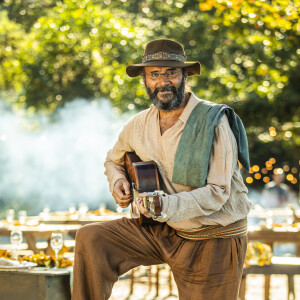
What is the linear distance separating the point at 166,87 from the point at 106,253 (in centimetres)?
107

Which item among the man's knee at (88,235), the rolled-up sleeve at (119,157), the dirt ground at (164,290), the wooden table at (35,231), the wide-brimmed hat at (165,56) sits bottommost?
the dirt ground at (164,290)

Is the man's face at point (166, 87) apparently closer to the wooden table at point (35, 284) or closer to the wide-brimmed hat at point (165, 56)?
the wide-brimmed hat at point (165, 56)

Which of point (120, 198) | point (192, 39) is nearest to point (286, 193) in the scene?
point (192, 39)

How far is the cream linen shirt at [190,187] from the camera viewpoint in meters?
3.69

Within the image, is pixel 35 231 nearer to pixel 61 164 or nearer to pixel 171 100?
pixel 171 100

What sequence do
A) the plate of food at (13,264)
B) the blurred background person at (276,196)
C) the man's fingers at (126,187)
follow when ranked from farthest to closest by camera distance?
the blurred background person at (276,196) < the plate of food at (13,264) < the man's fingers at (126,187)

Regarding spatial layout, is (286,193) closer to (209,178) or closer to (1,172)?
(1,172)

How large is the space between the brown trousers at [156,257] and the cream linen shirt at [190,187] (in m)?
0.14

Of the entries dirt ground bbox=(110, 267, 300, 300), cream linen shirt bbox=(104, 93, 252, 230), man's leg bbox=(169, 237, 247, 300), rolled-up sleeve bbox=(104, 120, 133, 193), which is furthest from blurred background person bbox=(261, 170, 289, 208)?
man's leg bbox=(169, 237, 247, 300)

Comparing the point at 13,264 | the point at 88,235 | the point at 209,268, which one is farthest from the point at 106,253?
the point at 13,264

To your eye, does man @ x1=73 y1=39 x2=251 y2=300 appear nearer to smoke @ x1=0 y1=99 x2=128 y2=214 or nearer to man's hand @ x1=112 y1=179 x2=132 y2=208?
man's hand @ x1=112 y1=179 x2=132 y2=208

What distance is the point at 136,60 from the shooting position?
517 inches

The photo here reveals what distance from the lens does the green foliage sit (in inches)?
516

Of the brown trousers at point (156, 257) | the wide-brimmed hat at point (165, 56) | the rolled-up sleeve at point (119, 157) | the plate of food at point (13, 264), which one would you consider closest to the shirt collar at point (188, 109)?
the wide-brimmed hat at point (165, 56)
